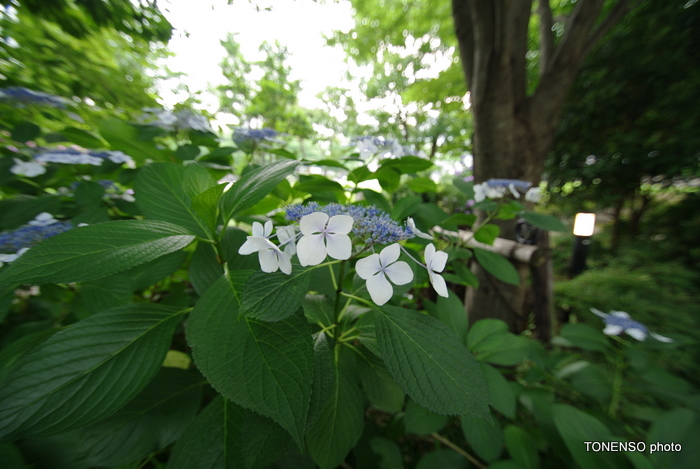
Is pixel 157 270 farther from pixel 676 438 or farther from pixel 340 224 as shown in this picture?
pixel 676 438

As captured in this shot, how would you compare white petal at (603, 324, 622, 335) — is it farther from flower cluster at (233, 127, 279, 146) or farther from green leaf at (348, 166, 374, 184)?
flower cluster at (233, 127, 279, 146)

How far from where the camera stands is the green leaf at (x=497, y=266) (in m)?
0.88

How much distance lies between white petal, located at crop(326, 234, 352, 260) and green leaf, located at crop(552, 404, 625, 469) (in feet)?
2.77

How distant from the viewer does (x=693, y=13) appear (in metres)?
2.68

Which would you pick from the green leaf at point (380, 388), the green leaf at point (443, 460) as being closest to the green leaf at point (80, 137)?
the green leaf at point (380, 388)

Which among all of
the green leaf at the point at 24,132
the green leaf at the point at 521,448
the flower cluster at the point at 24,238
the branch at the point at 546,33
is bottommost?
the green leaf at the point at 521,448

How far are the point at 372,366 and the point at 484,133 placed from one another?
5.06 feet

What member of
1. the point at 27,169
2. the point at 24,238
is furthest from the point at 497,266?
the point at 27,169

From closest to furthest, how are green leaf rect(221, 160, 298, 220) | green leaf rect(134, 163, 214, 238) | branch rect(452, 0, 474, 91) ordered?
green leaf rect(221, 160, 298, 220) < green leaf rect(134, 163, 214, 238) < branch rect(452, 0, 474, 91)

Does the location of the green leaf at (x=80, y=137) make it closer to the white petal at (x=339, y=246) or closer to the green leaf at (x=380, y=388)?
the white petal at (x=339, y=246)

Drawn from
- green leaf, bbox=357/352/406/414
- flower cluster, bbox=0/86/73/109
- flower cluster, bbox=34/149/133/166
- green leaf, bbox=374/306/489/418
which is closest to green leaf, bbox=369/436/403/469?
green leaf, bbox=357/352/406/414

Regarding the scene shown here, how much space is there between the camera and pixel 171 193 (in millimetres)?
585

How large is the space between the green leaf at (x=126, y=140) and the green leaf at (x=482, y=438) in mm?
1298

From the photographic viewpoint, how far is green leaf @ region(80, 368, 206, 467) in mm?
473
